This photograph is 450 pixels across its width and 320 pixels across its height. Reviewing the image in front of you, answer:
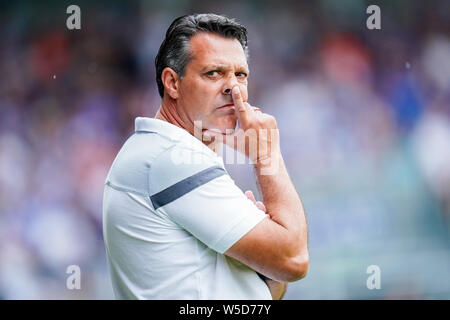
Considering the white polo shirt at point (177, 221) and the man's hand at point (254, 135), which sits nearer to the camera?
the white polo shirt at point (177, 221)

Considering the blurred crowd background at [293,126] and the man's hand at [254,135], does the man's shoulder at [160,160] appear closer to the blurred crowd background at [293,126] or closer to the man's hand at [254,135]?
the man's hand at [254,135]

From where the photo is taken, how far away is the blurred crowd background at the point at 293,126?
5266 mm

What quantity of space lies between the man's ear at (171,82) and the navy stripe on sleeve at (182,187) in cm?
38

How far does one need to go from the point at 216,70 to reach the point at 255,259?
2.02ft

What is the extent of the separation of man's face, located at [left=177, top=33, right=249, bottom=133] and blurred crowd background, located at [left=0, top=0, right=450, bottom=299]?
355 cm

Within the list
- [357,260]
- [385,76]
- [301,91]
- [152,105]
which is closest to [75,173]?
[152,105]

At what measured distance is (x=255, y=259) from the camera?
1623 millimetres

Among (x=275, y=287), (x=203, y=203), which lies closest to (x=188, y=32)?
(x=203, y=203)

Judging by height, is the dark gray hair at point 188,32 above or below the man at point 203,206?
above

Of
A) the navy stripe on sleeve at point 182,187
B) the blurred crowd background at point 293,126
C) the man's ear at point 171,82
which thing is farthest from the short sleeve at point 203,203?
the blurred crowd background at point 293,126

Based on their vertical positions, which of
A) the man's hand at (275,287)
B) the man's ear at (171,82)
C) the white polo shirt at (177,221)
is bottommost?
the man's hand at (275,287)

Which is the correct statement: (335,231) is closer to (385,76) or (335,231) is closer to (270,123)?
(385,76)

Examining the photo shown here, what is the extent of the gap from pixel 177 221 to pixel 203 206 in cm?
9

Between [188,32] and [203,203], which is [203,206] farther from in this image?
[188,32]
